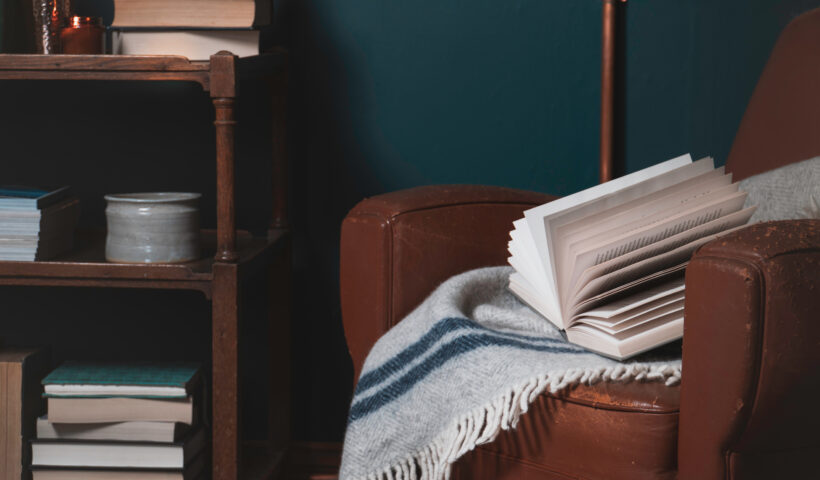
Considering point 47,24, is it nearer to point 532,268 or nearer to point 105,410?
point 105,410

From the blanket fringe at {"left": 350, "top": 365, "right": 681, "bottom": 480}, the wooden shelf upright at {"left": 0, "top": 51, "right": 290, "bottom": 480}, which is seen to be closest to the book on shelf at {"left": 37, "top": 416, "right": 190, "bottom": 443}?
the wooden shelf upright at {"left": 0, "top": 51, "right": 290, "bottom": 480}

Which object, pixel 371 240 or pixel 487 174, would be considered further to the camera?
pixel 487 174

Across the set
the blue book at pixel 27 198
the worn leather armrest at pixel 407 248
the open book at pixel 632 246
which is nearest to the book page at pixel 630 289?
the open book at pixel 632 246

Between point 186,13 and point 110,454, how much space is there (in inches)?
29.6

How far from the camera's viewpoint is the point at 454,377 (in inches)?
40.6

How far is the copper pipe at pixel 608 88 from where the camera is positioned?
1.73 metres

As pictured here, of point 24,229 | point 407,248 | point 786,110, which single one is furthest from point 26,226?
point 786,110

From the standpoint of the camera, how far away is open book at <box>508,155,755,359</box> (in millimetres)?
1033

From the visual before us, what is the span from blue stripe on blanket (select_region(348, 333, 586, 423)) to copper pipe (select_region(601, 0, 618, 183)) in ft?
2.58

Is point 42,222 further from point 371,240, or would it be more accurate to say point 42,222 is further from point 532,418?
point 532,418

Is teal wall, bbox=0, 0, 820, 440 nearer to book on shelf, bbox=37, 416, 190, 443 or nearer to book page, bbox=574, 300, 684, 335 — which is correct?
book on shelf, bbox=37, 416, 190, 443

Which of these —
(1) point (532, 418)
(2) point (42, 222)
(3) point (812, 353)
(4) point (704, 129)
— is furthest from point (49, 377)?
(4) point (704, 129)

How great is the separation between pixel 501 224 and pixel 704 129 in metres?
0.65

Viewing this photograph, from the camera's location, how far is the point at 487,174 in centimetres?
181
